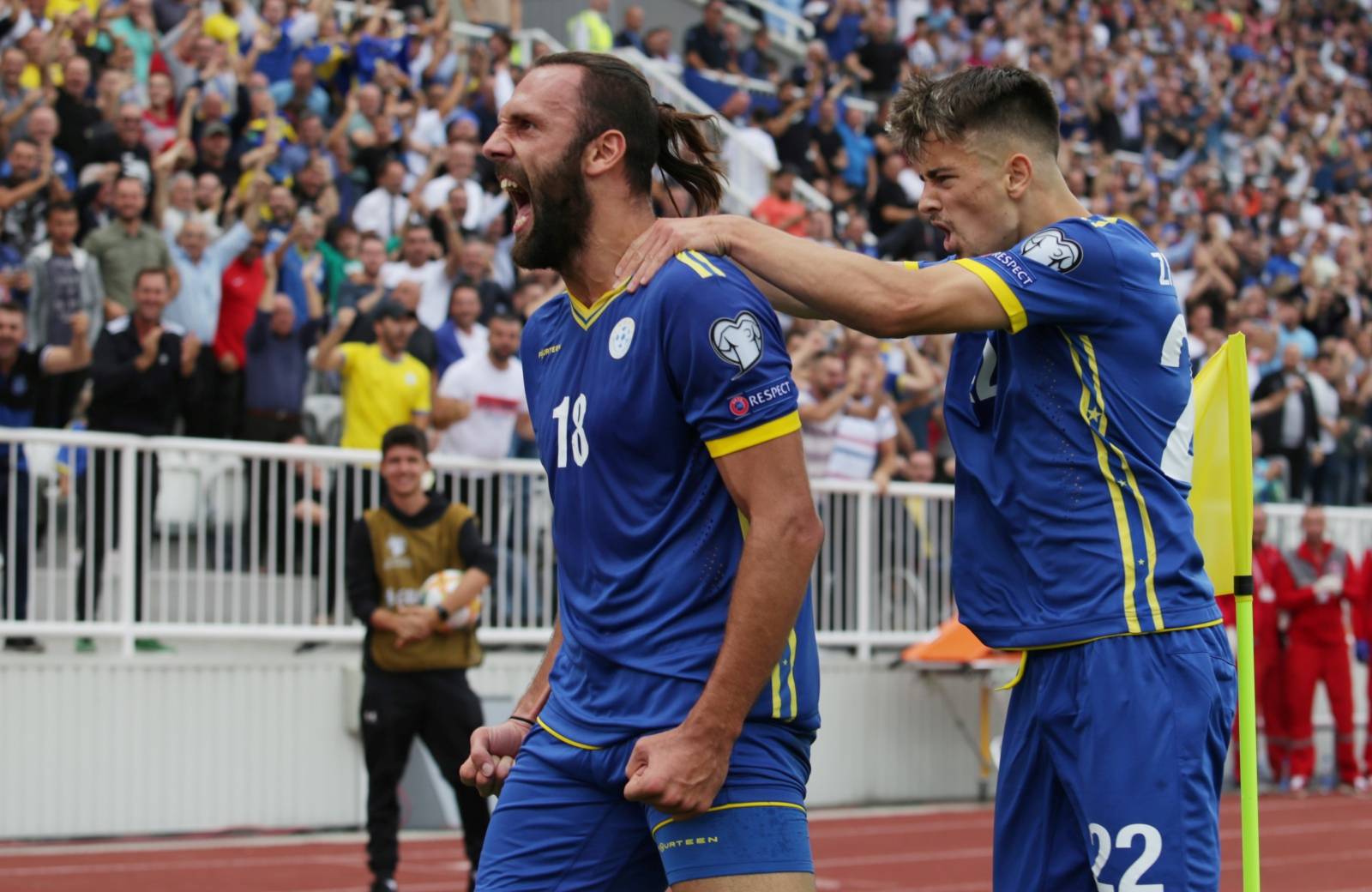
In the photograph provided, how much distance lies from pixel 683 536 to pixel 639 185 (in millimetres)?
766

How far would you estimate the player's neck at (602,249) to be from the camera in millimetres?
3943

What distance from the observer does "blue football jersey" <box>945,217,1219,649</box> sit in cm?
391

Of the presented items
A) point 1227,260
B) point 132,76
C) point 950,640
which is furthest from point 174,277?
point 1227,260

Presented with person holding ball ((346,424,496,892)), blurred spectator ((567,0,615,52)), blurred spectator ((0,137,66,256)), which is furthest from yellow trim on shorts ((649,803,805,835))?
blurred spectator ((567,0,615,52))

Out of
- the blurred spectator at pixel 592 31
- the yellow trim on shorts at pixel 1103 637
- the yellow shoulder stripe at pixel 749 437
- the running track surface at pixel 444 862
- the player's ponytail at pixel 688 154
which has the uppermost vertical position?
the blurred spectator at pixel 592 31

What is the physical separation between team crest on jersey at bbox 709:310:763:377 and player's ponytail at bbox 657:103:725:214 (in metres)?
0.59

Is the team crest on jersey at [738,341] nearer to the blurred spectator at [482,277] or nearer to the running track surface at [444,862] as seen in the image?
the running track surface at [444,862]

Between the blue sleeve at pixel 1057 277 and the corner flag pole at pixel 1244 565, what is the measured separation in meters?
0.65

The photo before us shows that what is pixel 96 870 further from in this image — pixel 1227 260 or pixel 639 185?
pixel 1227 260

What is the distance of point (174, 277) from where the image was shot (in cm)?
1213

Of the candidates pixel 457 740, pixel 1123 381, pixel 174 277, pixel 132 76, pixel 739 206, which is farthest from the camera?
pixel 739 206

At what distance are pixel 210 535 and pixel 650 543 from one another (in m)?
8.33

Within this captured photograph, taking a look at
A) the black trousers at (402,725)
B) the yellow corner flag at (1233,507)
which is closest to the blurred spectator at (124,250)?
the black trousers at (402,725)

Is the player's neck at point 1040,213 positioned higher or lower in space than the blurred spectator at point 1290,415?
lower
